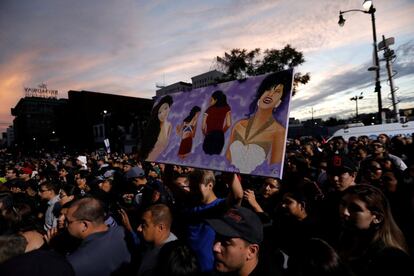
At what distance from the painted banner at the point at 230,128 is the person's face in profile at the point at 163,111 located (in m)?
0.02

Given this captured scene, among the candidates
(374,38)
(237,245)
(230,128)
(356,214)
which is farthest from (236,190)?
(374,38)

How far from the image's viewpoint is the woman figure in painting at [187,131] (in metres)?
3.09

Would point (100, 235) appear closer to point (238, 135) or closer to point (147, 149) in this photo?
point (147, 149)

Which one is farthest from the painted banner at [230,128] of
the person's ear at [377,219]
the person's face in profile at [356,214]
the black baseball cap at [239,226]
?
the person's ear at [377,219]

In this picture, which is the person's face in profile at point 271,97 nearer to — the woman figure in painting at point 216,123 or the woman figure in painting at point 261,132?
the woman figure in painting at point 261,132

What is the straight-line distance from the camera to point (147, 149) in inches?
145

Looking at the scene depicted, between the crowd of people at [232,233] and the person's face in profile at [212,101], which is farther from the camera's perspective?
the person's face in profile at [212,101]

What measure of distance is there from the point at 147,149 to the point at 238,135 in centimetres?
161

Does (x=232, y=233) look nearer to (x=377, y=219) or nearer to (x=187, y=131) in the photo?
(x=377, y=219)

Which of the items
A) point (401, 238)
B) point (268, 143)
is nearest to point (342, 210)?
point (401, 238)

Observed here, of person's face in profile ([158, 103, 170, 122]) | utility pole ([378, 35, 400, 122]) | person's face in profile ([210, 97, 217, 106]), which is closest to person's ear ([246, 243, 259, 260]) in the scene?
person's face in profile ([210, 97, 217, 106])

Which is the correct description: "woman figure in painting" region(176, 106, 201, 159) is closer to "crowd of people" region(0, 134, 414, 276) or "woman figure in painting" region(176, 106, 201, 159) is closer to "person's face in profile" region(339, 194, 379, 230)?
"crowd of people" region(0, 134, 414, 276)

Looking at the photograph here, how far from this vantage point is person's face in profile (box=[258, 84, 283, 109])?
2.43 meters

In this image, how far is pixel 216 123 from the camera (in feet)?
9.47
